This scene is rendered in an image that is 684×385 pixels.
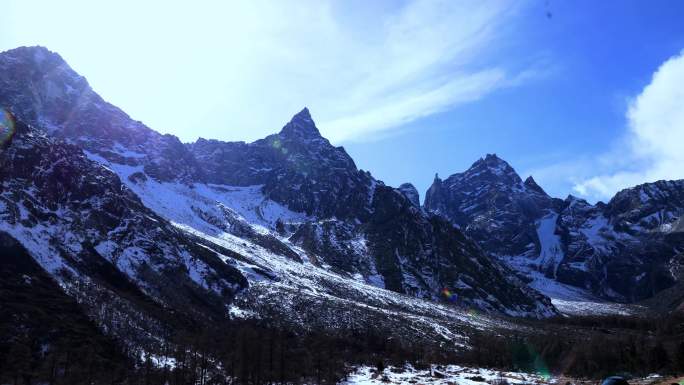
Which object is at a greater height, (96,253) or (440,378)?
(440,378)

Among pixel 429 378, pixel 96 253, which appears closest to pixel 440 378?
pixel 429 378

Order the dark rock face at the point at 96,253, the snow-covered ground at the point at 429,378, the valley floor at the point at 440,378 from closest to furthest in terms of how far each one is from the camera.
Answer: the valley floor at the point at 440,378 → the snow-covered ground at the point at 429,378 → the dark rock face at the point at 96,253

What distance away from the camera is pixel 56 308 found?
125438 mm

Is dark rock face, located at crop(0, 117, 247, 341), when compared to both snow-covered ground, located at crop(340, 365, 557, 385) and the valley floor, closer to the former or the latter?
snow-covered ground, located at crop(340, 365, 557, 385)

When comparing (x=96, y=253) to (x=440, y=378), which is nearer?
(x=440, y=378)

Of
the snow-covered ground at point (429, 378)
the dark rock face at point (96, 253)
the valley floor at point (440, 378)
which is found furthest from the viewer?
the dark rock face at point (96, 253)

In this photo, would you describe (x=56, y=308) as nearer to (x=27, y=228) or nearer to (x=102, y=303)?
(x=102, y=303)

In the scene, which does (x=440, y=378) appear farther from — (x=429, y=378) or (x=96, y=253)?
(x=96, y=253)

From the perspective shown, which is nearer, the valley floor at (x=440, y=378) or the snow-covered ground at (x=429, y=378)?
the valley floor at (x=440, y=378)

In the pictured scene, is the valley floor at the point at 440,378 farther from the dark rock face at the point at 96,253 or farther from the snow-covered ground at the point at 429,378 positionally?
the dark rock face at the point at 96,253

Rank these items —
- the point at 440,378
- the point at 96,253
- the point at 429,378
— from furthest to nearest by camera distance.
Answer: the point at 96,253, the point at 440,378, the point at 429,378

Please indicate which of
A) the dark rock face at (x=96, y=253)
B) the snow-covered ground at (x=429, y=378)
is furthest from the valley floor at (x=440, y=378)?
the dark rock face at (x=96, y=253)

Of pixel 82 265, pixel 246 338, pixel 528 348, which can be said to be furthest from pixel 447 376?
pixel 82 265

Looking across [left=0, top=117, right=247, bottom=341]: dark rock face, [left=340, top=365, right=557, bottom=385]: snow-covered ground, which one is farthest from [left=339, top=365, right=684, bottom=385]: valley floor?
[left=0, top=117, right=247, bottom=341]: dark rock face
